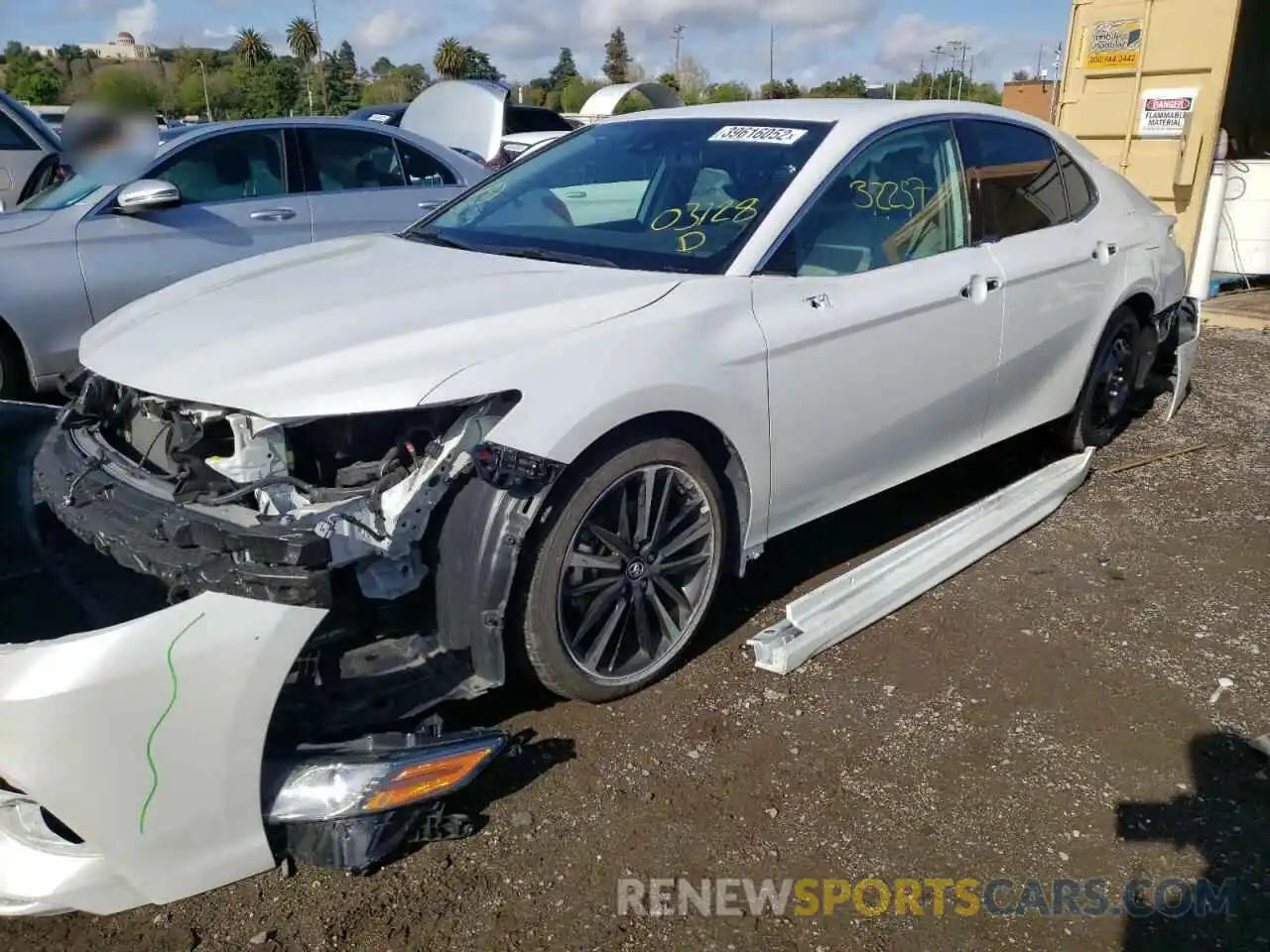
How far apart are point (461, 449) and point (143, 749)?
921 mm

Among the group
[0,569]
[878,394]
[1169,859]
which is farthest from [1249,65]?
[0,569]

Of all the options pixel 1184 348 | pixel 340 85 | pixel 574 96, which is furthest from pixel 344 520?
pixel 340 85

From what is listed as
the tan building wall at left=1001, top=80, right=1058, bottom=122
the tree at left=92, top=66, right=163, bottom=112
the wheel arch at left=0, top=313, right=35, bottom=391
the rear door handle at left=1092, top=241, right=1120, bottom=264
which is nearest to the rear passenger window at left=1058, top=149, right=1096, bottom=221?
the rear door handle at left=1092, top=241, right=1120, bottom=264

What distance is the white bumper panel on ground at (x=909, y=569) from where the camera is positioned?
335 cm

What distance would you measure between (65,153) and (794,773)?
6501 mm

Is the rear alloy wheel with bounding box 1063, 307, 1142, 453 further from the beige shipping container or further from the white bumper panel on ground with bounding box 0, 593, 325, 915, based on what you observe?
the beige shipping container

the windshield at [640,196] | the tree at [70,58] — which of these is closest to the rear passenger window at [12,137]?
the tree at [70,58]

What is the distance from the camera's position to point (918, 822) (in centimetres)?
267

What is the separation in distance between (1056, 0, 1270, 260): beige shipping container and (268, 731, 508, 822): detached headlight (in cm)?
876

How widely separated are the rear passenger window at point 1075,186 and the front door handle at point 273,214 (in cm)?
423

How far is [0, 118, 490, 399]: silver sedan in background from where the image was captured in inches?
216

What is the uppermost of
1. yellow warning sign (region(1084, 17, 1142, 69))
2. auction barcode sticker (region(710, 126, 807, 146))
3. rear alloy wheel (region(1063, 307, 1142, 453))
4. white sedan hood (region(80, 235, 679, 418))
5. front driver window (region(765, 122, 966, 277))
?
yellow warning sign (region(1084, 17, 1142, 69))

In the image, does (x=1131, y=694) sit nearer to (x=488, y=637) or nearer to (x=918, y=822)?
(x=918, y=822)

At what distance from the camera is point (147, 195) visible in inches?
218
